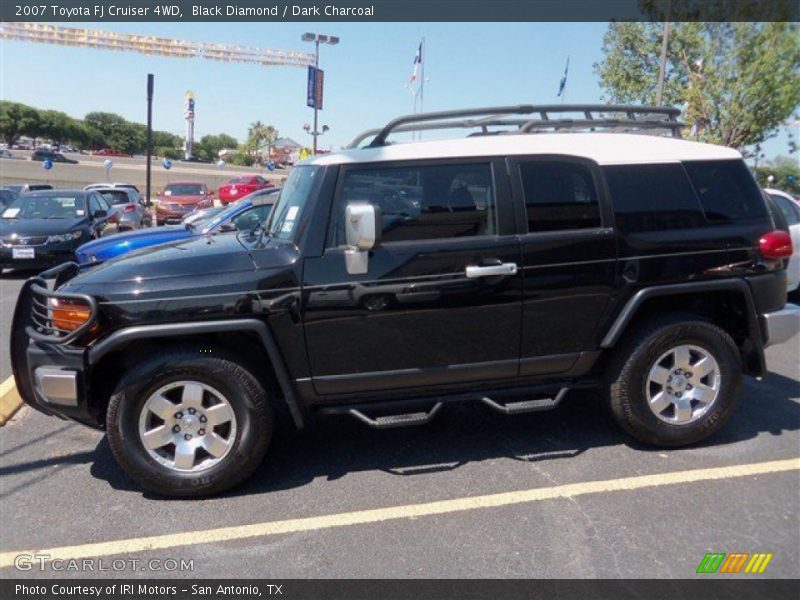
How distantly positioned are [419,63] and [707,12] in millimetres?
13496

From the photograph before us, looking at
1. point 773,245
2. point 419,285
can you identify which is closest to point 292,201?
point 419,285

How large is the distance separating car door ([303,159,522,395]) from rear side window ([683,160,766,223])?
137cm

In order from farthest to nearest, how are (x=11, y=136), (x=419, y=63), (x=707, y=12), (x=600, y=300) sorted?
(x=11, y=136) → (x=419, y=63) → (x=707, y=12) → (x=600, y=300)

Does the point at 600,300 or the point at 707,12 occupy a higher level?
the point at 707,12

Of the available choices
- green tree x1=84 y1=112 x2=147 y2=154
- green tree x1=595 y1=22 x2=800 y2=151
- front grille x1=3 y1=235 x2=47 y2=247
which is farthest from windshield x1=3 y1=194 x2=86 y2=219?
green tree x1=84 y1=112 x2=147 y2=154

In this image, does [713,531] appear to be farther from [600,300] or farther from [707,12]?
[707,12]

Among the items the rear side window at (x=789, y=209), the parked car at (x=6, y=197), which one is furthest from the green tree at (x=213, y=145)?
the rear side window at (x=789, y=209)

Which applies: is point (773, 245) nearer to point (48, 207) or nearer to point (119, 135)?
point (48, 207)

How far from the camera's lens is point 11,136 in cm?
7819

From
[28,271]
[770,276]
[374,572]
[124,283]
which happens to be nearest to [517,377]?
[374,572]

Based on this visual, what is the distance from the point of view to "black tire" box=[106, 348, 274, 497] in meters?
3.45

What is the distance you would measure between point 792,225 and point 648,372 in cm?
528

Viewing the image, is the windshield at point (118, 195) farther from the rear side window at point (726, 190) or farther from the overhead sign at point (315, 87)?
the overhead sign at point (315, 87)

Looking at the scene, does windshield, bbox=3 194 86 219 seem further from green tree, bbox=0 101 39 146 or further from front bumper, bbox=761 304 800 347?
green tree, bbox=0 101 39 146
